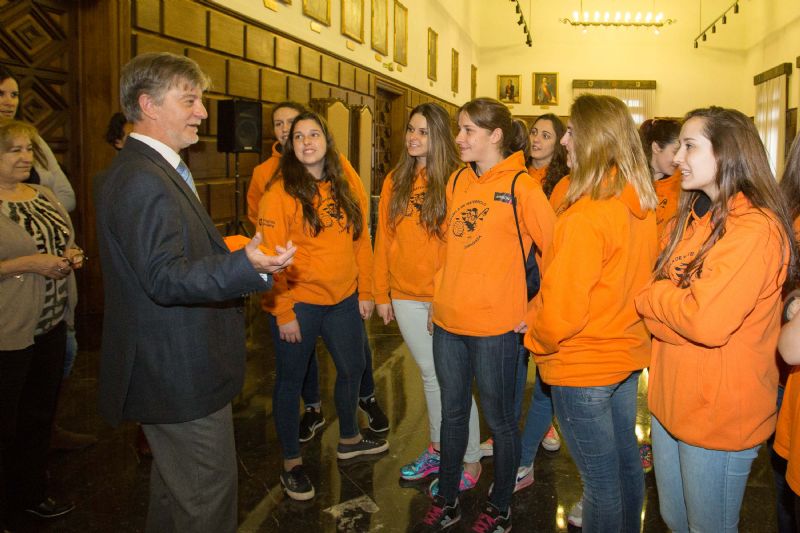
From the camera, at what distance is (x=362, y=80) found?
1121 cm

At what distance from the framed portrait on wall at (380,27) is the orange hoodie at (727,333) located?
1066 cm

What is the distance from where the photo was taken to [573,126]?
202 centimetres

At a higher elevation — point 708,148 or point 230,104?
point 230,104

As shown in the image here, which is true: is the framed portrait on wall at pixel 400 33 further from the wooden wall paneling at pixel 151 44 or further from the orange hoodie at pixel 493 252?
the orange hoodie at pixel 493 252

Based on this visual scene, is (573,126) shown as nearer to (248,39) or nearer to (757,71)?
(248,39)

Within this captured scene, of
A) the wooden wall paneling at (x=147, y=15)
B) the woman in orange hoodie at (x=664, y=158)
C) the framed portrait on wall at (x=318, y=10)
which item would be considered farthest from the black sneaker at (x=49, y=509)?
the framed portrait on wall at (x=318, y=10)

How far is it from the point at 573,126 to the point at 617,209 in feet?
1.03

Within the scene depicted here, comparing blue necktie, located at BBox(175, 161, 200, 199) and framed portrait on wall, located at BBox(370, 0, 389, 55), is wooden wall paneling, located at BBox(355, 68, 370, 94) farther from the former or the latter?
blue necktie, located at BBox(175, 161, 200, 199)

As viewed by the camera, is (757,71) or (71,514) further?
(757,71)

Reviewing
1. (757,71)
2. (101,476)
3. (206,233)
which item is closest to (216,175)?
(101,476)

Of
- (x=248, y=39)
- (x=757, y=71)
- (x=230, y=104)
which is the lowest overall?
(x=230, y=104)

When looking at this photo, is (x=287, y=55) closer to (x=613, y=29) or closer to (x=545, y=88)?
(x=545, y=88)

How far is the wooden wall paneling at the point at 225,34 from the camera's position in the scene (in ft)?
21.8

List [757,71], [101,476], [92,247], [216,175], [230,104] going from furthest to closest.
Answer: [757,71] → [216,175] → [230,104] → [92,247] → [101,476]
